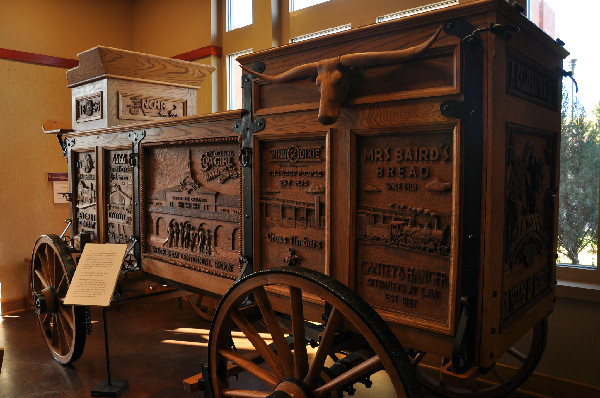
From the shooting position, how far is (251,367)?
6.24 feet

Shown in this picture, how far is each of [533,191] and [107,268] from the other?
2.38 meters

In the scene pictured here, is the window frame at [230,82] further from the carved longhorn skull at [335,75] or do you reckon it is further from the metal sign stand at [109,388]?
the carved longhorn skull at [335,75]

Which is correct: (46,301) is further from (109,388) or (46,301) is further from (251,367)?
(251,367)

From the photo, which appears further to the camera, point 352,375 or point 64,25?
point 64,25

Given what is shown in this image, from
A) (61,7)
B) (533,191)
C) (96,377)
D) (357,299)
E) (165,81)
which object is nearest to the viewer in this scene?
(357,299)

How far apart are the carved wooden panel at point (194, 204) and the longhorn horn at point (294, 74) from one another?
437mm

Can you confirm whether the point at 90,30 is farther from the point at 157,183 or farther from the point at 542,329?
the point at 542,329

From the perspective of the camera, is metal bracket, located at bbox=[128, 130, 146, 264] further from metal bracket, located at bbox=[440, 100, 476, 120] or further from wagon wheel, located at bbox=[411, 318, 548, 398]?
metal bracket, located at bbox=[440, 100, 476, 120]

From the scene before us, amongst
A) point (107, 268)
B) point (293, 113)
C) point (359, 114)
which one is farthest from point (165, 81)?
point (359, 114)

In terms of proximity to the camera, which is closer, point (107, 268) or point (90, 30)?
point (107, 268)

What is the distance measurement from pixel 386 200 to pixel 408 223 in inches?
4.9

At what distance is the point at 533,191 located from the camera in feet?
6.41

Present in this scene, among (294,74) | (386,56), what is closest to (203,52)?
(294,74)

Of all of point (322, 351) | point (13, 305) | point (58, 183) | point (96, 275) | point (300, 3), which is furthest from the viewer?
point (58, 183)
